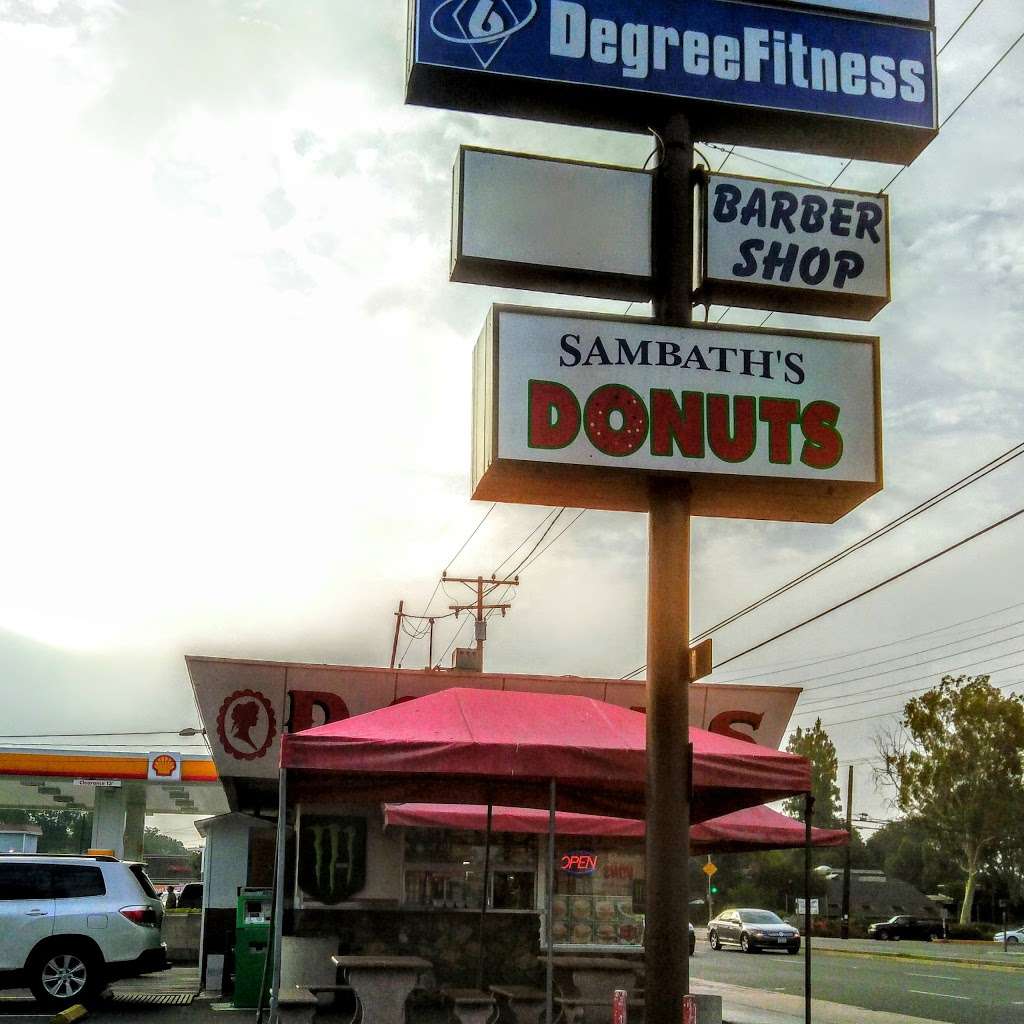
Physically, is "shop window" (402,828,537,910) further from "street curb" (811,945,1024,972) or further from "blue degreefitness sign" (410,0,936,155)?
"street curb" (811,945,1024,972)

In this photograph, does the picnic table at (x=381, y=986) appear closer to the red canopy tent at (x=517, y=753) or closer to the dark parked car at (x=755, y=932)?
the red canopy tent at (x=517, y=753)

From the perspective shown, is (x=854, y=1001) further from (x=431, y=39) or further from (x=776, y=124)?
(x=431, y=39)

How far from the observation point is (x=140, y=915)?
56.1 feet

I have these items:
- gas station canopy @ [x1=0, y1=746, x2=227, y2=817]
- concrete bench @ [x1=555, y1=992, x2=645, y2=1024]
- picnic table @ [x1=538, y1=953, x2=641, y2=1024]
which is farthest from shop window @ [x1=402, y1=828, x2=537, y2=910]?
gas station canopy @ [x1=0, y1=746, x2=227, y2=817]

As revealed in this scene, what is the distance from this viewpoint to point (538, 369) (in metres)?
9.46

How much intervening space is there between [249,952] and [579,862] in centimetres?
449

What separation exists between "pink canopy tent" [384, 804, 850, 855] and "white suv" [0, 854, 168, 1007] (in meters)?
4.66

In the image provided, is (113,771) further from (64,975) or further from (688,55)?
(688,55)

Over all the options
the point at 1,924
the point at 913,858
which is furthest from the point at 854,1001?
the point at 913,858

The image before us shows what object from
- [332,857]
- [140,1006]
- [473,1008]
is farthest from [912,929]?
[473,1008]

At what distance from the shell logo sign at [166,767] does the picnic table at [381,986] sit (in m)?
23.4

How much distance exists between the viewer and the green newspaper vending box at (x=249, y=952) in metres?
17.2

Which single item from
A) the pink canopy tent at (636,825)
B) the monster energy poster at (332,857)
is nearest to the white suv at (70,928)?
the monster energy poster at (332,857)

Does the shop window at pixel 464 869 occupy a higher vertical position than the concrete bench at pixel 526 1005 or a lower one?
higher
